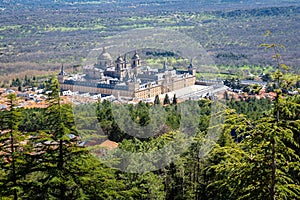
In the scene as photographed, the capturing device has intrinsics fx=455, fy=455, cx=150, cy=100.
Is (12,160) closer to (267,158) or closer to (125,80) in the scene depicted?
(267,158)

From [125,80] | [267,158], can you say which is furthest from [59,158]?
[125,80]

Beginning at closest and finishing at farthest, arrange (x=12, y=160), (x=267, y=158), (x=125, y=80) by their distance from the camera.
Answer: (x=267, y=158) < (x=12, y=160) < (x=125, y=80)

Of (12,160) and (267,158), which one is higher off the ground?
(267,158)

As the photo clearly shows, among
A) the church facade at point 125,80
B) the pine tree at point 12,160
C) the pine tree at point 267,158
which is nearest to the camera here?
the pine tree at point 267,158

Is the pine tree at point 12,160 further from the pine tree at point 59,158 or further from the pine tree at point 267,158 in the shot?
the pine tree at point 267,158

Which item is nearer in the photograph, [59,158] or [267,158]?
[267,158]

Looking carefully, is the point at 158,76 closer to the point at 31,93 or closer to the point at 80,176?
the point at 31,93

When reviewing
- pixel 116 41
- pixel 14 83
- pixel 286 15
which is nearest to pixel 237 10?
pixel 286 15

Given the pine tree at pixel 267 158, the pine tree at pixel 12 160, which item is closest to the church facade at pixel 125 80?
the pine tree at pixel 12 160

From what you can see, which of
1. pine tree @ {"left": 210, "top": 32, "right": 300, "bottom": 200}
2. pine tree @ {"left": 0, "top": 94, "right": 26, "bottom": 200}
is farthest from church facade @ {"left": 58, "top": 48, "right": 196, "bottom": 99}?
pine tree @ {"left": 210, "top": 32, "right": 300, "bottom": 200}
